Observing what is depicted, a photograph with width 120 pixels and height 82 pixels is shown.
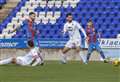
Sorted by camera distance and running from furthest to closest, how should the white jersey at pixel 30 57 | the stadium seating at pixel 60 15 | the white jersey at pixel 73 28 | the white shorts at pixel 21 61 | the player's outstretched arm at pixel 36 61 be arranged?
the stadium seating at pixel 60 15
the white jersey at pixel 73 28
the player's outstretched arm at pixel 36 61
the white jersey at pixel 30 57
the white shorts at pixel 21 61

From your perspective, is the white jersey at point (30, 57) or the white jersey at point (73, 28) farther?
the white jersey at point (73, 28)

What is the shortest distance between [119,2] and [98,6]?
1300 mm

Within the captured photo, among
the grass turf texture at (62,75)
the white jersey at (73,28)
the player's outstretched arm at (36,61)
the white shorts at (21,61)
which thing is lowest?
the player's outstretched arm at (36,61)

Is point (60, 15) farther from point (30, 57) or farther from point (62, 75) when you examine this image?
point (62, 75)

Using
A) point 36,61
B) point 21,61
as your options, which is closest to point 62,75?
point 21,61

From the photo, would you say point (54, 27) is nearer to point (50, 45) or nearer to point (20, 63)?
point (50, 45)

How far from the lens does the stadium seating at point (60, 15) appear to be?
2912 cm

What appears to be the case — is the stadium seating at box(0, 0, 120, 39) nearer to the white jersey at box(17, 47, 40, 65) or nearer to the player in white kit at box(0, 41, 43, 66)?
the player in white kit at box(0, 41, 43, 66)

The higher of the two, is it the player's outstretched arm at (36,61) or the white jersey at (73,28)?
the white jersey at (73,28)

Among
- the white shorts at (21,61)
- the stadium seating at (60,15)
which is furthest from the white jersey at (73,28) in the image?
the stadium seating at (60,15)

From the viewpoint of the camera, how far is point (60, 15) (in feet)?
100

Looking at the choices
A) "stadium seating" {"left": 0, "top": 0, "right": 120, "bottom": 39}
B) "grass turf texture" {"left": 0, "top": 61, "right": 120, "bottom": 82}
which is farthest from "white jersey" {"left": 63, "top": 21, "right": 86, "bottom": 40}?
"stadium seating" {"left": 0, "top": 0, "right": 120, "bottom": 39}

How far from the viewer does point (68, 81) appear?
1230 centimetres

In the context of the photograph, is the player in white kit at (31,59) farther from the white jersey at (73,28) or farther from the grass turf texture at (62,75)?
the grass turf texture at (62,75)
